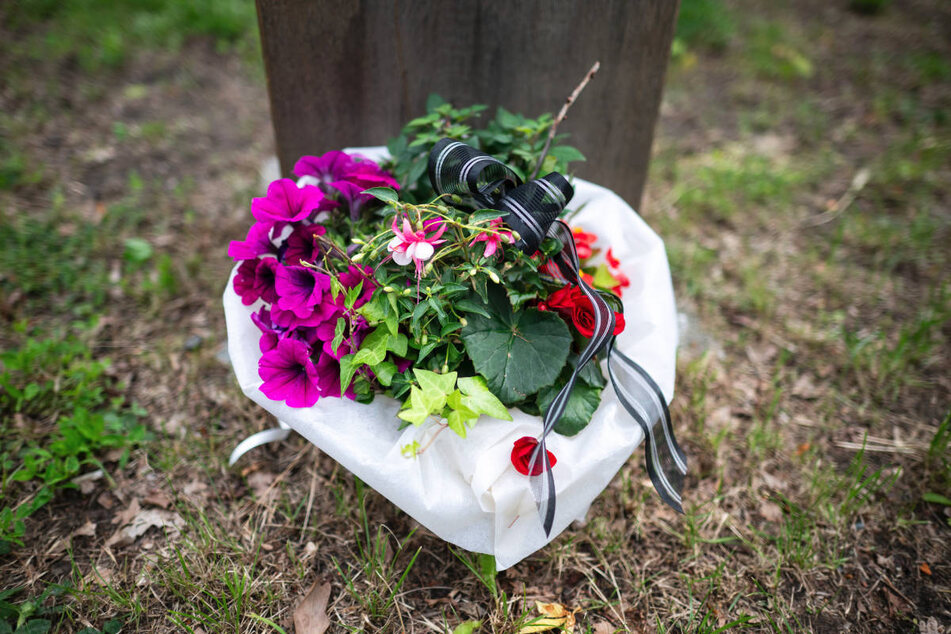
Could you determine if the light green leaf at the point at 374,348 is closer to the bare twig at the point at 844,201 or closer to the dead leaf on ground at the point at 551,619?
the dead leaf on ground at the point at 551,619

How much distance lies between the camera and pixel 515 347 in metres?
1.24

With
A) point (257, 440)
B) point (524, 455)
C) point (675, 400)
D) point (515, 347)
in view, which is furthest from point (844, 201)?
point (257, 440)

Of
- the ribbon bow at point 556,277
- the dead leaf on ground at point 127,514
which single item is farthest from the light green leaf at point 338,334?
the dead leaf on ground at point 127,514

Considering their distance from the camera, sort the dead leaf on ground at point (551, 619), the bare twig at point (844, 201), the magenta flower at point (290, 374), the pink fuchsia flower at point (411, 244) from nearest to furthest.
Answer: the pink fuchsia flower at point (411, 244) → the magenta flower at point (290, 374) → the dead leaf on ground at point (551, 619) → the bare twig at point (844, 201)

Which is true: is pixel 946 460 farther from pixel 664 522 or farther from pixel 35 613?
pixel 35 613

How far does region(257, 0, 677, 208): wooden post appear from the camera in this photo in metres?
1.57

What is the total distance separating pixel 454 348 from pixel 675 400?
0.99 m

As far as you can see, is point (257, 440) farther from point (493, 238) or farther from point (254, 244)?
point (493, 238)

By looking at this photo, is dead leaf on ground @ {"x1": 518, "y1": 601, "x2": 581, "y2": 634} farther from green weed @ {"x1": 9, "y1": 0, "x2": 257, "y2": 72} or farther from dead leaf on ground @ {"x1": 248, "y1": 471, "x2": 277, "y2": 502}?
green weed @ {"x1": 9, "y1": 0, "x2": 257, "y2": 72}

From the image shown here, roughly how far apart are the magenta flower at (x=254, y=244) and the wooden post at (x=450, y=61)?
0.60 m

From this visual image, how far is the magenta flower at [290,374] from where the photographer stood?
120 cm

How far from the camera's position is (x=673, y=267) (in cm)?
242

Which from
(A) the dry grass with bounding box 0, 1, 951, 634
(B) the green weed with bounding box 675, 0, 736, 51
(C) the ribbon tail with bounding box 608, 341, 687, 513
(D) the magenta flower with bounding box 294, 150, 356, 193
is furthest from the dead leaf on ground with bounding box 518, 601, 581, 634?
(B) the green weed with bounding box 675, 0, 736, 51

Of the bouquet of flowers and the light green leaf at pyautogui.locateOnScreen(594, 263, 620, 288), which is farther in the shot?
the light green leaf at pyautogui.locateOnScreen(594, 263, 620, 288)
